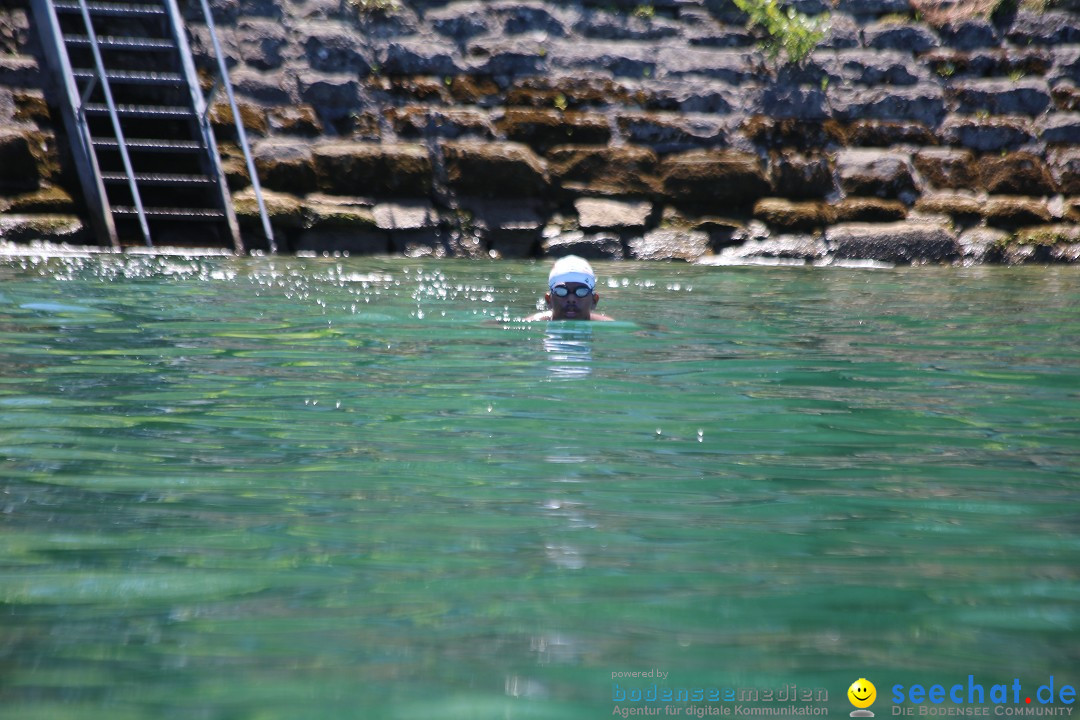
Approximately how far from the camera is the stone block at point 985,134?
11.1m

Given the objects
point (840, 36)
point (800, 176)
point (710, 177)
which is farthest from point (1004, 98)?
point (710, 177)

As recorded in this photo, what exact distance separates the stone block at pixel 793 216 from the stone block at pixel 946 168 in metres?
1.20

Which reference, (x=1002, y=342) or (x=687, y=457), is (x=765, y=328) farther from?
(x=687, y=457)

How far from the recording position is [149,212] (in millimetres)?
9602

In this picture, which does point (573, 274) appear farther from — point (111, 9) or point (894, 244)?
point (111, 9)

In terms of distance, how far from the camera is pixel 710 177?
1069cm

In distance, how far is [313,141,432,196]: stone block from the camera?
33.7ft

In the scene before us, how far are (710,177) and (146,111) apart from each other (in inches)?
218

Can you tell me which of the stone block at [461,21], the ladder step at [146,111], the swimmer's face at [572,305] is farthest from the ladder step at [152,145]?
the swimmer's face at [572,305]

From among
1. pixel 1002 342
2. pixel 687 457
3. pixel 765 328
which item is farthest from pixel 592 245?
pixel 687 457

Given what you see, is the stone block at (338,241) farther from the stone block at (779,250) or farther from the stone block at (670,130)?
the stone block at (779,250)

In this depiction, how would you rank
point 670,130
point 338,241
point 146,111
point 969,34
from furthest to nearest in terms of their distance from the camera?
1. point 969,34
2. point 670,130
3. point 338,241
4. point 146,111

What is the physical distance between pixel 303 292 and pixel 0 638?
17.2ft

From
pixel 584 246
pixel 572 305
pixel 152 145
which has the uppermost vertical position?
pixel 152 145
